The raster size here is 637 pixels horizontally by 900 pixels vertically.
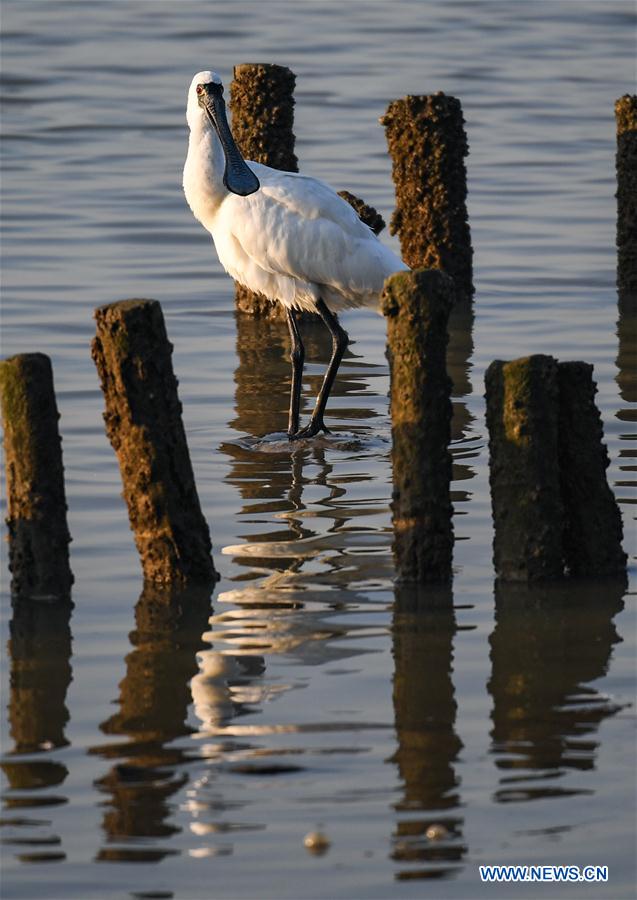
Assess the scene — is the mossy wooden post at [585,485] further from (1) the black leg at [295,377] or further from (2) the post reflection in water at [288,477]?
(1) the black leg at [295,377]

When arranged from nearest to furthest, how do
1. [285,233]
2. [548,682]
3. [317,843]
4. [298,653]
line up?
[317,843], [548,682], [298,653], [285,233]

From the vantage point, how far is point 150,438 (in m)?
7.75

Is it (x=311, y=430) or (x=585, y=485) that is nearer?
(x=585, y=485)

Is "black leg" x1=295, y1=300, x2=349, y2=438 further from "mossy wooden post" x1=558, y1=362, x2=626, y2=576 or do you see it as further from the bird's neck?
"mossy wooden post" x1=558, y1=362, x2=626, y2=576

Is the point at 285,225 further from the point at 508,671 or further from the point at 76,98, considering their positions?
the point at 76,98

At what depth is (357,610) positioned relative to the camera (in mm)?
7879

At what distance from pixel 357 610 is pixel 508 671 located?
0.86m

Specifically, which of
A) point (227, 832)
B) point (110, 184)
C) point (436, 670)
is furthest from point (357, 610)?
point (110, 184)

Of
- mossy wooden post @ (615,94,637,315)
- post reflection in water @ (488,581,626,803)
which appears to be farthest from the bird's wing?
post reflection in water @ (488,581,626,803)

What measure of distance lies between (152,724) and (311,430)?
14.8 ft

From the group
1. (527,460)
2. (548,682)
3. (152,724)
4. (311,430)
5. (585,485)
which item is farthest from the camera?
(311,430)

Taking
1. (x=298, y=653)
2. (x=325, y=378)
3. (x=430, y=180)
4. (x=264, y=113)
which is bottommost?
(x=298, y=653)

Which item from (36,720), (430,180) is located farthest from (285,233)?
(36,720)

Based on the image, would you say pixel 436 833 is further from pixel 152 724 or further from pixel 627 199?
pixel 627 199
